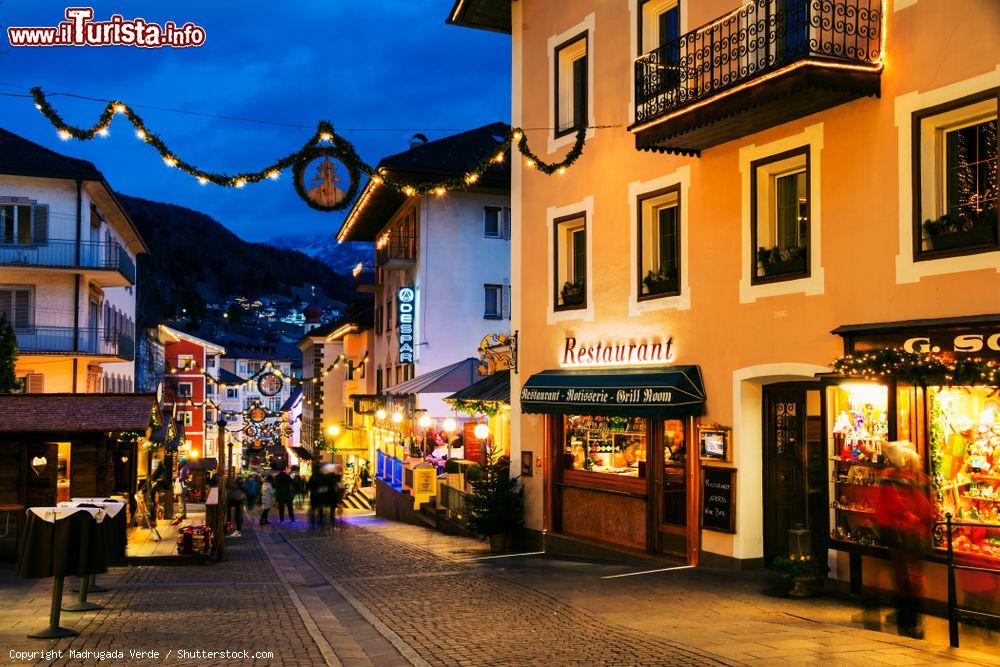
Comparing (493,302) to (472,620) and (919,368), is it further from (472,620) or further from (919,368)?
(919,368)

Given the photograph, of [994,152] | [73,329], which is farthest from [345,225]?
[994,152]

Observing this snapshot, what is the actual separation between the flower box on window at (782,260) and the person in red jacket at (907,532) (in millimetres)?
4144

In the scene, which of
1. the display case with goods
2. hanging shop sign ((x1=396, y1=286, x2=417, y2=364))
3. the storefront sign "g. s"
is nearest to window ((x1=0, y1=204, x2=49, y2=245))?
hanging shop sign ((x1=396, y1=286, x2=417, y2=364))

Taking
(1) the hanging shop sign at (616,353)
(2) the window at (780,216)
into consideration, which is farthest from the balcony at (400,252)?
(2) the window at (780,216)

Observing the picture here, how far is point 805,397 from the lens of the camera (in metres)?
14.3

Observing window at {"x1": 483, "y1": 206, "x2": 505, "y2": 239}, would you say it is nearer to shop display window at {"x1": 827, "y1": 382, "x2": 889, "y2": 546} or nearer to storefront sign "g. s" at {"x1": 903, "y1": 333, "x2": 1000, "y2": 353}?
shop display window at {"x1": 827, "y1": 382, "x2": 889, "y2": 546}

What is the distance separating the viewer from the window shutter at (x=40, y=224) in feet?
133

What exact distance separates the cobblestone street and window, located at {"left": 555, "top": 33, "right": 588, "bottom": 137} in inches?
339

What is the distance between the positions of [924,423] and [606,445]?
7724 mm

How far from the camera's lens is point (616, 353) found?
18.1 m

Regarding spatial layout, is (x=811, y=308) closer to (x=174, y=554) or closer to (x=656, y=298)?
(x=656, y=298)

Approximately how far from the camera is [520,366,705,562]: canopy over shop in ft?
52.2

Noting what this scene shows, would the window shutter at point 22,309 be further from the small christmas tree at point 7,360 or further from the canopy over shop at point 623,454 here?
the canopy over shop at point 623,454

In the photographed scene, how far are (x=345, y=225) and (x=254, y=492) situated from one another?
13811 millimetres
